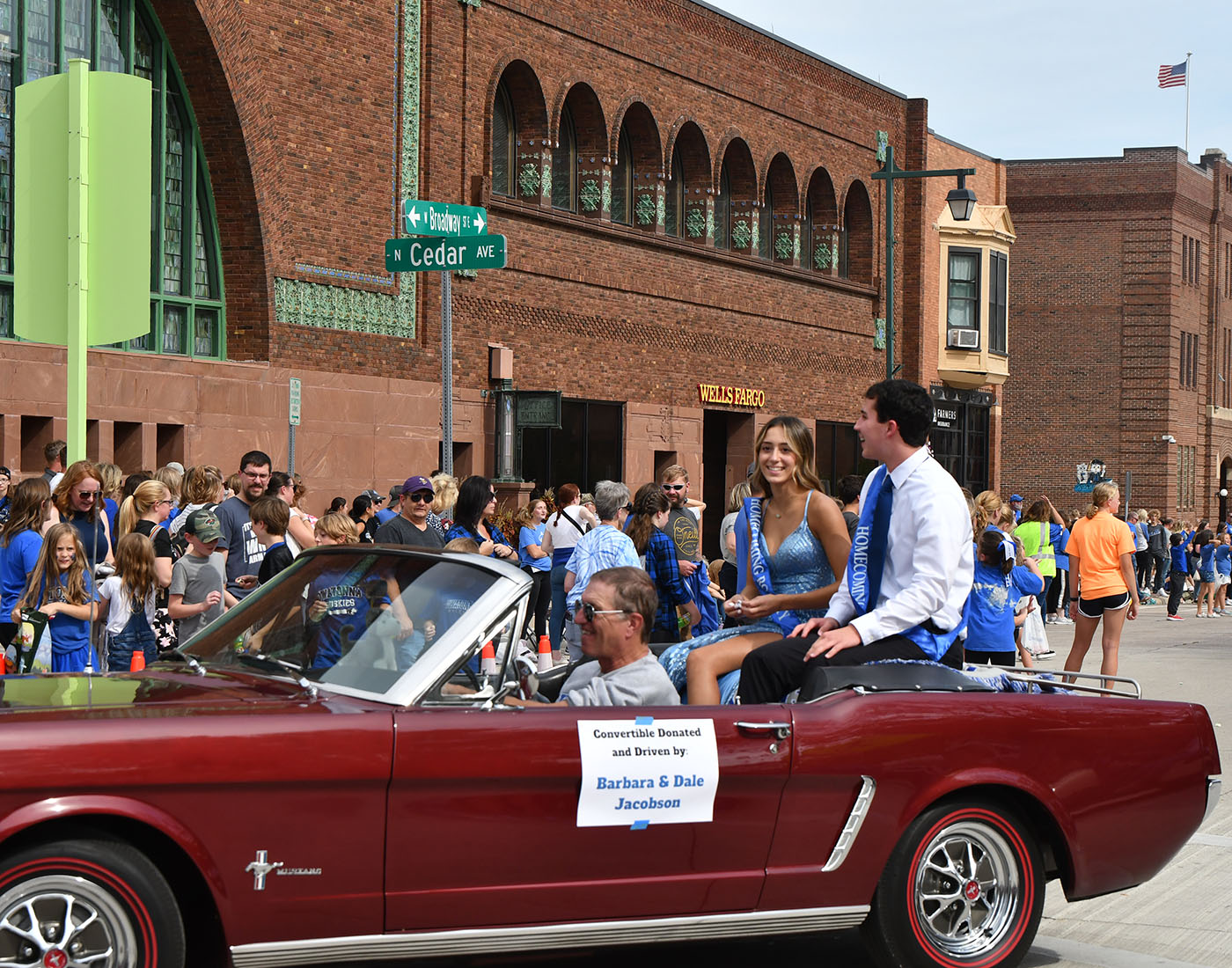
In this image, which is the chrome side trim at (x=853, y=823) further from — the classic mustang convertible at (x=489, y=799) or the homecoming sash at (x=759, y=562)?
the homecoming sash at (x=759, y=562)

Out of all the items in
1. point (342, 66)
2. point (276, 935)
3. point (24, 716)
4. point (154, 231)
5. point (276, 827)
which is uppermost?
point (342, 66)

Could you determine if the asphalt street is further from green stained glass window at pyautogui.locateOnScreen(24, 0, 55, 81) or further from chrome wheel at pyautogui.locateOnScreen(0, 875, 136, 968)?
green stained glass window at pyautogui.locateOnScreen(24, 0, 55, 81)

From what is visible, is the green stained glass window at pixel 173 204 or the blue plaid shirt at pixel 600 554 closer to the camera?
the blue plaid shirt at pixel 600 554

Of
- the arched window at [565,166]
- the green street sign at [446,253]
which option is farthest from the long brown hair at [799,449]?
the arched window at [565,166]

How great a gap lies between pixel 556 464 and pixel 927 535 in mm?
20581

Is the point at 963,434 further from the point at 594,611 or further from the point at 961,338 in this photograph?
the point at 594,611

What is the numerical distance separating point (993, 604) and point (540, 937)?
705 cm

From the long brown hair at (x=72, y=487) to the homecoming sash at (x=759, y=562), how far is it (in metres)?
3.87

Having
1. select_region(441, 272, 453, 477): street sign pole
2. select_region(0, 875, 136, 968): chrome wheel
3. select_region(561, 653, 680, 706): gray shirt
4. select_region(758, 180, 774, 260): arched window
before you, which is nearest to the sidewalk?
select_region(561, 653, 680, 706): gray shirt

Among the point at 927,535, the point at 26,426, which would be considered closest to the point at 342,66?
the point at 26,426

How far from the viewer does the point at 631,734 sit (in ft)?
17.1

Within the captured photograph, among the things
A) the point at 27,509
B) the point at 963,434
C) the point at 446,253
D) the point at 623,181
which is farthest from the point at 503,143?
the point at 963,434

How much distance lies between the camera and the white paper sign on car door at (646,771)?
16.9 feet

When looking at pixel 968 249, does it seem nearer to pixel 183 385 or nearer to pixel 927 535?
pixel 183 385
